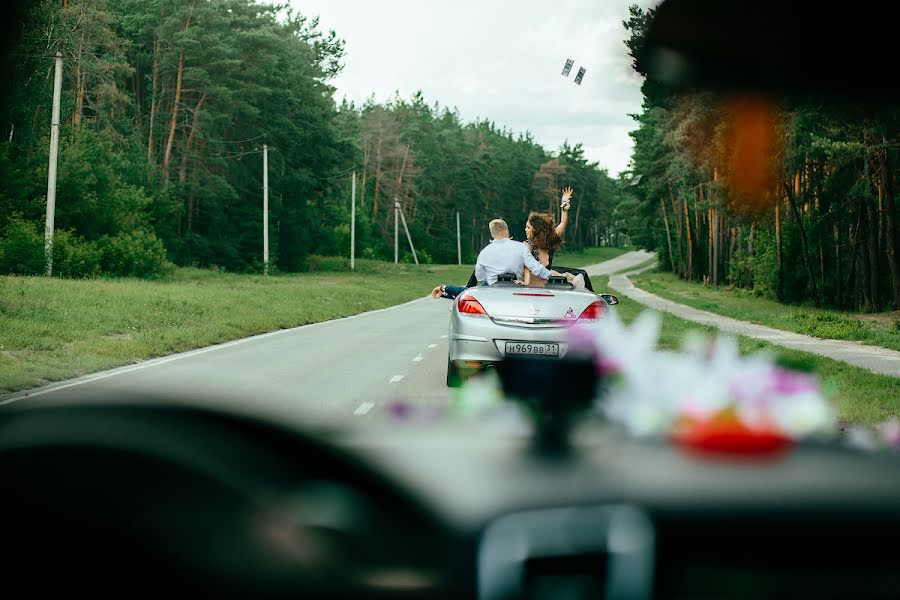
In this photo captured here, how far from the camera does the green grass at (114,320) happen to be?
13.8 m

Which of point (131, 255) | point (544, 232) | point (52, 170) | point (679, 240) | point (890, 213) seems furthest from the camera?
point (679, 240)

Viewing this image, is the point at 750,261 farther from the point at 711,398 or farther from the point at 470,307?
the point at 711,398

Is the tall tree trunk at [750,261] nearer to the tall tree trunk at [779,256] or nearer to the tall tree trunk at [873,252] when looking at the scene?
the tall tree trunk at [779,256]

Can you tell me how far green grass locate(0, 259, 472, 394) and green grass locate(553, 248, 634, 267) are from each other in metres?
117

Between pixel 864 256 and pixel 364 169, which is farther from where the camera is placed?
pixel 364 169

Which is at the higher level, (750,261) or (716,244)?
(716,244)

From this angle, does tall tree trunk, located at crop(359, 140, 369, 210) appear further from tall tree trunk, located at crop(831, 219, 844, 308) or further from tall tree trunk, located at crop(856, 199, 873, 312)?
tall tree trunk, located at crop(856, 199, 873, 312)

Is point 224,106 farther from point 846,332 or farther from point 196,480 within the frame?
point 196,480

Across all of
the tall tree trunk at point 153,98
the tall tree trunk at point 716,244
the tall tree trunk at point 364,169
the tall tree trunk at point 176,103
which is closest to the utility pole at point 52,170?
the tall tree trunk at point 176,103

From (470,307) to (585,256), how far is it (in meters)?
164

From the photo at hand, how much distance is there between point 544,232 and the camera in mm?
10172

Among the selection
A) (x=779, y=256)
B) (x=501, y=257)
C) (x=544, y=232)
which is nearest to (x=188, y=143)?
(x=779, y=256)

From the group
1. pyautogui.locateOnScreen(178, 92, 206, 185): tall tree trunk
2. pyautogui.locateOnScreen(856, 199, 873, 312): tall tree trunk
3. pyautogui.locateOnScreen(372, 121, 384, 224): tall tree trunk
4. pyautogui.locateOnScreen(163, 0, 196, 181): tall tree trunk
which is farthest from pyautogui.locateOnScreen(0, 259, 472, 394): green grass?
pyautogui.locateOnScreen(372, 121, 384, 224): tall tree trunk

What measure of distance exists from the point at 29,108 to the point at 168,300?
781 inches
